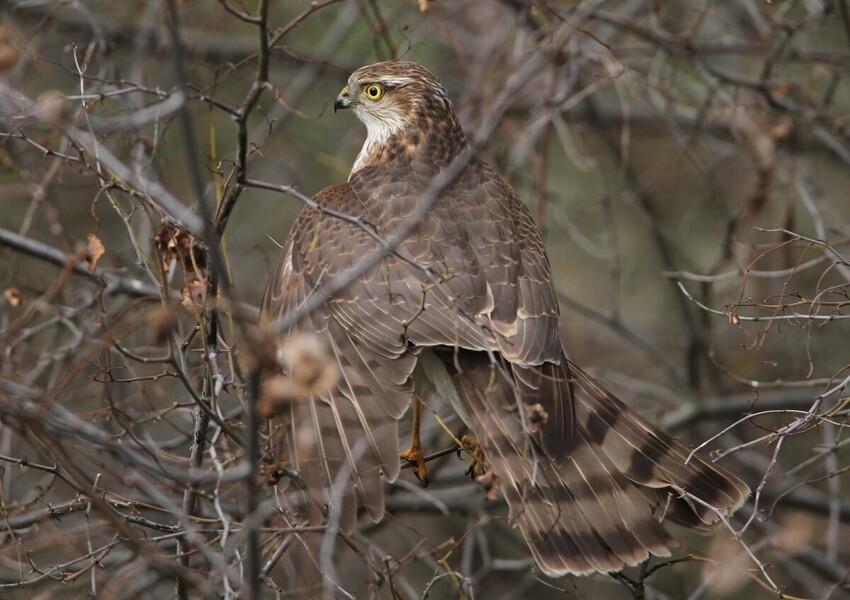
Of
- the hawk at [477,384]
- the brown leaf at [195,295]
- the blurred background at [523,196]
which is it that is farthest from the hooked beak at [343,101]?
the brown leaf at [195,295]

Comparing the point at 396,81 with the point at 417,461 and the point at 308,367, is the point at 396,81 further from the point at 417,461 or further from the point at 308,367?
the point at 308,367

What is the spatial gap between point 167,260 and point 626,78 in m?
3.50

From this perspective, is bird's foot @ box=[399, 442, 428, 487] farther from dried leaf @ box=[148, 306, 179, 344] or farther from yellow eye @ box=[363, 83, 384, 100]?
dried leaf @ box=[148, 306, 179, 344]

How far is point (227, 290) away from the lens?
2.24 m

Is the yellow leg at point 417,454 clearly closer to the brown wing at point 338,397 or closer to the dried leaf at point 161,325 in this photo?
the brown wing at point 338,397

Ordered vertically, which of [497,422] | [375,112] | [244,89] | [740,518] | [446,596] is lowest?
[740,518]

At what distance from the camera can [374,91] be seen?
544 centimetres

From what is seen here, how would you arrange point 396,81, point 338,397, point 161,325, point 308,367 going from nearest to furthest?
point 308,367 < point 161,325 < point 338,397 < point 396,81

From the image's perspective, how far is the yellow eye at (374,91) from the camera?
213 inches

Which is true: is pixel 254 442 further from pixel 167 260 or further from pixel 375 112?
pixel 375 112

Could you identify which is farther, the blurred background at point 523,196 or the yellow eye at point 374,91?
the yellow eye at point 374,91

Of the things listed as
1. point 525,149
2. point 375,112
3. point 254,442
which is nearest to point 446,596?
point 525,149

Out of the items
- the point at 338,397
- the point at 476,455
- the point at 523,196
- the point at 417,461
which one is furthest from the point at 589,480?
the point at 523,196

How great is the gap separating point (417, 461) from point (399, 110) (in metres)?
1.82
